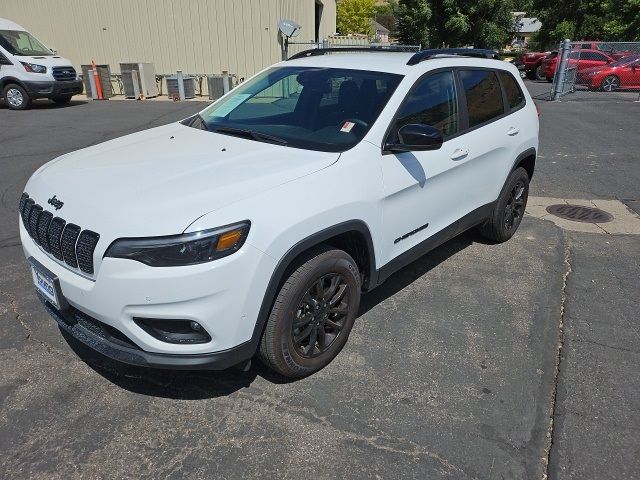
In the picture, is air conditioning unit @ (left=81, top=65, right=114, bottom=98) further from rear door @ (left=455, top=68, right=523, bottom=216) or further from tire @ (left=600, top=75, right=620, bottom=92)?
tire @ (left=600, top=75, right=620, bottom=92)

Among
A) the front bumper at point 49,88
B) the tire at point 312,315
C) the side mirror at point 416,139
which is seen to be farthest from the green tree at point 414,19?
the tire at point 312,315

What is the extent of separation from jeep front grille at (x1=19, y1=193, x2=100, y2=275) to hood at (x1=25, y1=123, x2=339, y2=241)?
46 mm

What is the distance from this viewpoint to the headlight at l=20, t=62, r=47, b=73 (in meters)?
13.8

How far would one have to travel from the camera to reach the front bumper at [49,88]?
14.0 metres

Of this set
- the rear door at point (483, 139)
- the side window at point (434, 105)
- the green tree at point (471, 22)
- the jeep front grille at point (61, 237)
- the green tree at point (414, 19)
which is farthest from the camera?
the green tree at point (414, 19)

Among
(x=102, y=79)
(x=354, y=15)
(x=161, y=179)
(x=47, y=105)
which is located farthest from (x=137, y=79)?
(x=354, y=15)

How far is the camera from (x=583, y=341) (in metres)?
3.38

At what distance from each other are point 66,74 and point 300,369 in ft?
49.4

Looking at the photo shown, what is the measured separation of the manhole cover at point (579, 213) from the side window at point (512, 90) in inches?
70.5

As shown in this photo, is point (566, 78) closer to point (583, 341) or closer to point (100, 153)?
point (583, 341)

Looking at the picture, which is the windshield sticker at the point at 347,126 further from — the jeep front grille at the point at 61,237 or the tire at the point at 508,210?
the tire at the point at 508,210

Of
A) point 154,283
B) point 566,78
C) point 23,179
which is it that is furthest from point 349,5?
point 154,283

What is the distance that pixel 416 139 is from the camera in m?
3.02

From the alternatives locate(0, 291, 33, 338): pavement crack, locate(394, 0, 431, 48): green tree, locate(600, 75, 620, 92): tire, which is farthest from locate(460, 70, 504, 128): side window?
locate(394, 0, 431, 48): green tree
